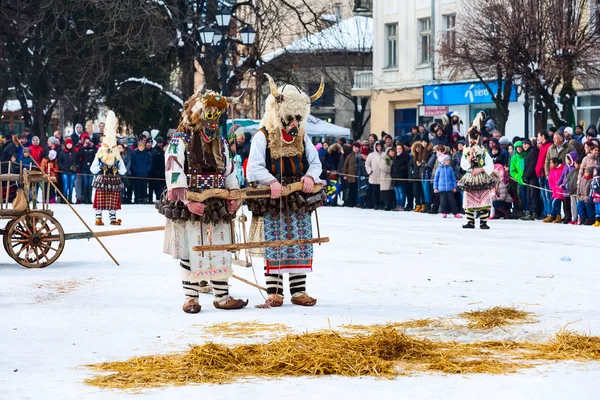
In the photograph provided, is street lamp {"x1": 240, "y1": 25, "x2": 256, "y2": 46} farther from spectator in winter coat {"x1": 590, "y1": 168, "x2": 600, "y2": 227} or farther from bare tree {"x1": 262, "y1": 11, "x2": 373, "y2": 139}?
bare tree {"x1": 262, "y1": 11, "x2": 373, "y2": 139}

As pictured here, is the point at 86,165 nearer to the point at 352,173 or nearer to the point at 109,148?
the point at 352,173

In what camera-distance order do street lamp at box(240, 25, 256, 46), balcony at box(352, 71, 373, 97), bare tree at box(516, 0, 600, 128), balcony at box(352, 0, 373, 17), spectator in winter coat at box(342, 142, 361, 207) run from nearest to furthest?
street lamp at box(240, 25, 256, 46) < bare tree at box(516, 0, 600, 128) < spectator in winter coat at box(342, 142, 361, 207) < balcony at box(352, 71, 373, 97) < balcony at box(352, 0, 373, 17)

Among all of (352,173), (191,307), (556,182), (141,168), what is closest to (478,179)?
(556,182)

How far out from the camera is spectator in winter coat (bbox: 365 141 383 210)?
29297mm

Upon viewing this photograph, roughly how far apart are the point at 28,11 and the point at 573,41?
1723 cm

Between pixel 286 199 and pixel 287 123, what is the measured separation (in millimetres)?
646

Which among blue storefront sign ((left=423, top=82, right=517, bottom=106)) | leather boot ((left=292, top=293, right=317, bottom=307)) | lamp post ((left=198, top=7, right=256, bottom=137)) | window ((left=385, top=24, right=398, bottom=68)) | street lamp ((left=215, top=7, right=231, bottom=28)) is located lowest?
leather boot ((left=292, top=293, right=317, bottom=307))

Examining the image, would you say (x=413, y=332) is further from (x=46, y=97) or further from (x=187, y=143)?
(x=46, y=97)

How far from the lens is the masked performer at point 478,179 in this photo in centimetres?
2155

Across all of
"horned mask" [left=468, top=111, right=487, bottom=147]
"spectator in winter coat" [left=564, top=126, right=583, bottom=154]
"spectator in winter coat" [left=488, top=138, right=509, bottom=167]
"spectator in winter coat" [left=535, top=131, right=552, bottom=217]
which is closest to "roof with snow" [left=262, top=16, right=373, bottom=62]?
"spectator in winter coat" [left=488, top=138, right=509, bottom=167]

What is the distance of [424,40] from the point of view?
4766 cm

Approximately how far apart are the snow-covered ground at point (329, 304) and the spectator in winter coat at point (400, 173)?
887cm

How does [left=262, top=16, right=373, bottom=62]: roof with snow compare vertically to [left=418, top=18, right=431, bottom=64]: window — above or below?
above

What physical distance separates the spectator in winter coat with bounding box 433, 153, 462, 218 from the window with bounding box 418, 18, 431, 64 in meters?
21.9
